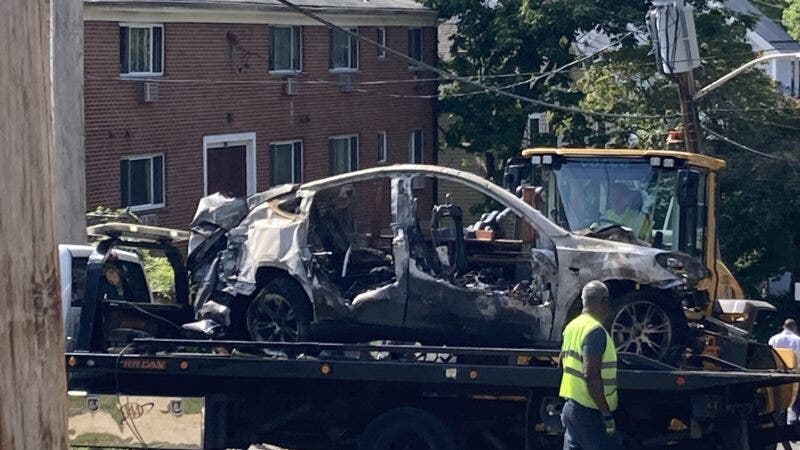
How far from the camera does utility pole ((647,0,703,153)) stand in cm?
2212

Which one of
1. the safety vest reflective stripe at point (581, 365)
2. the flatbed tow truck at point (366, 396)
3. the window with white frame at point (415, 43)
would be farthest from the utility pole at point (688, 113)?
the safety vest reflective stripe at point (581, 365)

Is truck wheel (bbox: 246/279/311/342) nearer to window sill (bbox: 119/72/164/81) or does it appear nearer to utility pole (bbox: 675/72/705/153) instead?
utility pole (bbox: 675/72/705/153)

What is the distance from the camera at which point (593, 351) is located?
858cm

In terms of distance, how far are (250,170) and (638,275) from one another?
1976 centimetres

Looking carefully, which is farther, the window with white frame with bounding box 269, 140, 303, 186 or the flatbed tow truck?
the window with white frame with bounding box 269, 140, 303, 186

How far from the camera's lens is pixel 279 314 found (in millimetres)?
10242

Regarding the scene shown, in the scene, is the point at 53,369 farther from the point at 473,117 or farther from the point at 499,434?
the point at 473,117

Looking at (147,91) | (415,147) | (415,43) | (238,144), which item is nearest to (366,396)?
(147,91)

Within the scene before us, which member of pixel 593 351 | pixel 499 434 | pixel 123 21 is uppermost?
pixel 123 21

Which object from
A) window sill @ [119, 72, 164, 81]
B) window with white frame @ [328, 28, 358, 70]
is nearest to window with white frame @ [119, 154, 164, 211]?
window sill @ [119, 72, 164, 81]

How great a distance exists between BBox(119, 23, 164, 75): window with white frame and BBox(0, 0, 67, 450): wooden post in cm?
2252

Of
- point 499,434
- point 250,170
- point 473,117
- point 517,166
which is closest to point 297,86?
point 250,170

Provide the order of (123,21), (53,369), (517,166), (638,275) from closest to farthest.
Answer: (53,369)
(638,275)
(517,166)
(123,21)

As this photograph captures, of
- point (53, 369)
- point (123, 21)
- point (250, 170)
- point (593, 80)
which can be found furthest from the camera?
point (593, 80)
